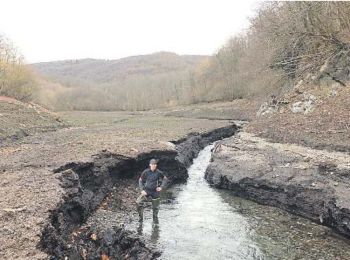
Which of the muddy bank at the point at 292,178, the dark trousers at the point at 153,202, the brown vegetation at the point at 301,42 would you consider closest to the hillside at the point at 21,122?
the muddy bank at the point at 292,178

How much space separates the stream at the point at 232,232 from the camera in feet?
37.5

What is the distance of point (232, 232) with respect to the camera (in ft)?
42.6

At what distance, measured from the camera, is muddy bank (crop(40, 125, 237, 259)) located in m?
10.6

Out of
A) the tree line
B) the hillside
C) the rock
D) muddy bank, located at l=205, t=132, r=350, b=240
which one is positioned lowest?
muddy bank, located at l=205, t=132, r=350, b=240

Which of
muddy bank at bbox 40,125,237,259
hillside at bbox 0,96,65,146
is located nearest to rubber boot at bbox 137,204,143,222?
muddy bank at bbox 40,125,237,259

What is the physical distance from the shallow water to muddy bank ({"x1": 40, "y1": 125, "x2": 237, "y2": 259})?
0.96 meters

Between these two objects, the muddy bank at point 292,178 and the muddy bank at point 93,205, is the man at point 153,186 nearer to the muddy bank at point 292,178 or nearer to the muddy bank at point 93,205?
the muddy bank at point 93,205

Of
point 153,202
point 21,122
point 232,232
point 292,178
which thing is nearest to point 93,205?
point 153,202

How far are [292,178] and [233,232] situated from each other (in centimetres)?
398

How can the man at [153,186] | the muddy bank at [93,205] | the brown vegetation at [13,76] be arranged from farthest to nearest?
the brown vegetation at [13,76] < the man at [153,186] < the muddy bank at [93,205]

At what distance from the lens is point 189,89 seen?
8350cm

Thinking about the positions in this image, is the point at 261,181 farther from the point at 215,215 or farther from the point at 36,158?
the point at 36,158

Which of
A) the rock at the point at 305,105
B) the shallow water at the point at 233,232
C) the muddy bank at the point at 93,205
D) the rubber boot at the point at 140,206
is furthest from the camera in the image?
the rock at the point at 305,105

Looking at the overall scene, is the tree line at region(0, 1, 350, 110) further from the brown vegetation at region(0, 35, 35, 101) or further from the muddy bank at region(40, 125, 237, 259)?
the muddy bank at region(40, 125, 237, 259)
